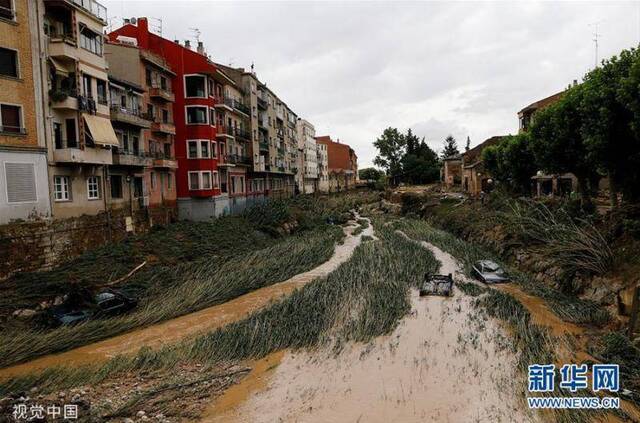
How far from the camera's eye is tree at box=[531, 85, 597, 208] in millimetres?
27312

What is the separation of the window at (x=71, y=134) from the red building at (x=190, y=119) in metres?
16.3

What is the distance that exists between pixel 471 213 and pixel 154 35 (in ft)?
123

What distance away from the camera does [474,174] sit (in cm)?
7150

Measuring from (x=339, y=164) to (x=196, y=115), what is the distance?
94.5 m

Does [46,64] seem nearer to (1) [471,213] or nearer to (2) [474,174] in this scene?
(1) [471,213]

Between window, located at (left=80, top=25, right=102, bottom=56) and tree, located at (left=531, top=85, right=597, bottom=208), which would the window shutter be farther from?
tree, located at (left=531, top=85, right=597, bottom=208)

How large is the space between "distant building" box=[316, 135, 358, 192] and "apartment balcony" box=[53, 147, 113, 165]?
99.5m

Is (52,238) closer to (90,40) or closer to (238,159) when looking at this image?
(90,40)

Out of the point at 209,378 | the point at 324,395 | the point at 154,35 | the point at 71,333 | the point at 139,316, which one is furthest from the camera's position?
the point at 154,35

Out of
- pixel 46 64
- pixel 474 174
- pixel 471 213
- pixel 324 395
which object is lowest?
pixel 324 395

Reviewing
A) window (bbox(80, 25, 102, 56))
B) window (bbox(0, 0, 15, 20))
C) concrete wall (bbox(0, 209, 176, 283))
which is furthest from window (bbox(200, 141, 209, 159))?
window (bbox(0, 0, 15, 20))

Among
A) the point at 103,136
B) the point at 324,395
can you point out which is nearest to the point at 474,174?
the point at 103,136

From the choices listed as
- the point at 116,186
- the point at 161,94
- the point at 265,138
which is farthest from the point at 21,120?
the point at 265,138

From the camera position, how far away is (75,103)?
25.4m
